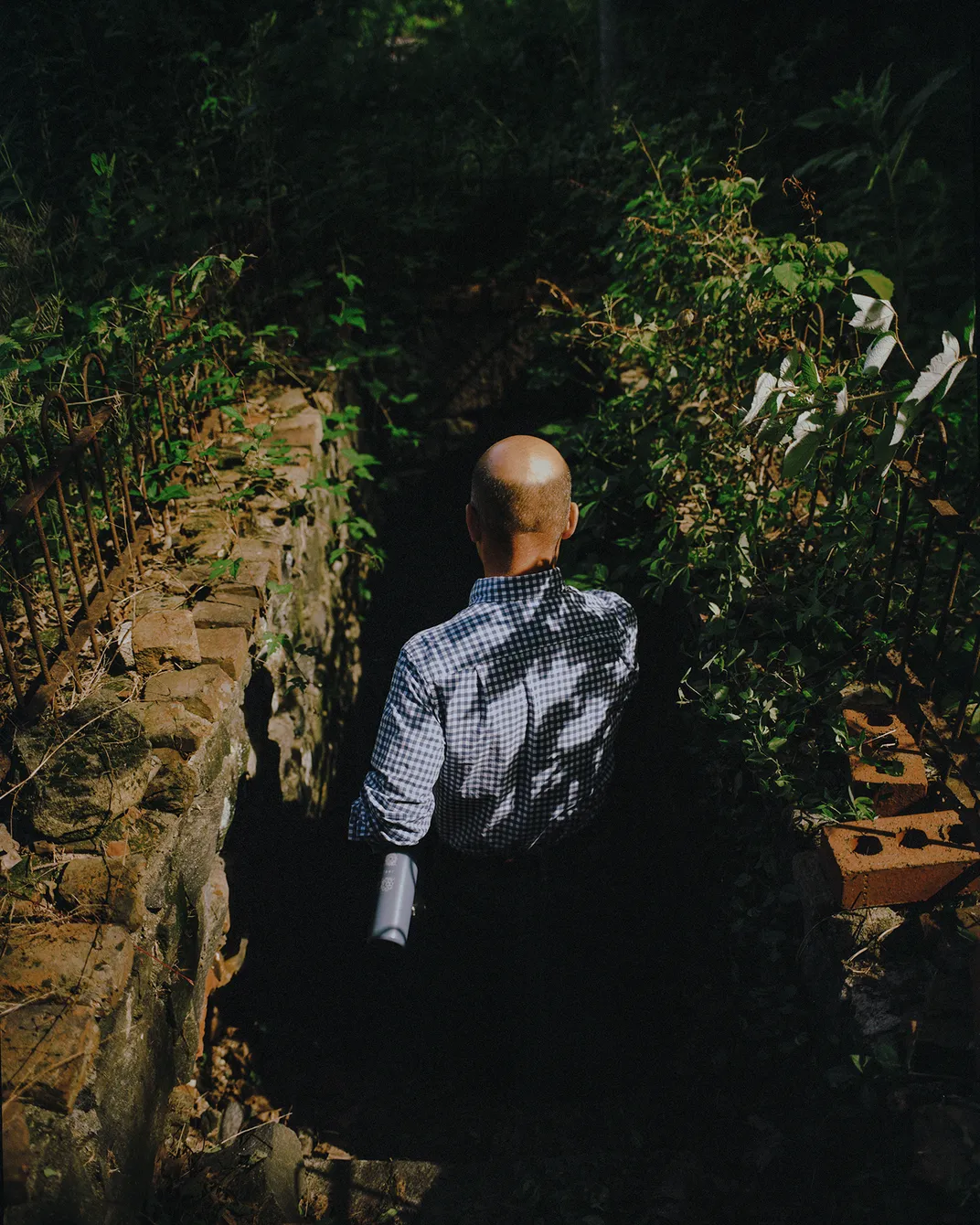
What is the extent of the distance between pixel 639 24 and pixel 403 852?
22.5 feet

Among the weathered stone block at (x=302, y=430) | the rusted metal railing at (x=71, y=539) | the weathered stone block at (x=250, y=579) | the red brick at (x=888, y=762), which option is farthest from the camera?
the weathered stone block at (x=302, y=430)

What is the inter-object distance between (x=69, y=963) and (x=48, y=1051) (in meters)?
0.21

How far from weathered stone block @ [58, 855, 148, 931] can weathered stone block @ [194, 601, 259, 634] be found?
957 mm

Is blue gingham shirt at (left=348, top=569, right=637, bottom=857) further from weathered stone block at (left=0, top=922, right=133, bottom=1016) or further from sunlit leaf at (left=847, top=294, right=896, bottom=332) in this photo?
sunlit leaf at (left=847, top=294, right=896, bottom=332)

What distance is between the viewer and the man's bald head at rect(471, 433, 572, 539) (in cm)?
211

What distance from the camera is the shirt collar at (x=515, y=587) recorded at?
2.18 meters

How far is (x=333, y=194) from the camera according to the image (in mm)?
5469

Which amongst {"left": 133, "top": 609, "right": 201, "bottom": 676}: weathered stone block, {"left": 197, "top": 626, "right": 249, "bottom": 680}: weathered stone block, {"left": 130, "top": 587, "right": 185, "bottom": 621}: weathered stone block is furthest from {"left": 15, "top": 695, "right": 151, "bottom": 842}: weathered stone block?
{"left": 130, "top": 587, "right": 185, "bottom": 621}: weathered stone block

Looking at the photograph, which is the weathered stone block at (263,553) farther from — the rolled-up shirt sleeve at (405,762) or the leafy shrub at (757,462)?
the rolled-up shirt sleeve at (405,762)

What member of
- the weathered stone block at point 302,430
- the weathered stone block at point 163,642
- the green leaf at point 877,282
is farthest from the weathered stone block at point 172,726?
the green leaf at point 877,282

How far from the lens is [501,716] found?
7.22 feet

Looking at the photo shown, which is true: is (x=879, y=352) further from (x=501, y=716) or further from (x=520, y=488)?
(x=501, y=716)

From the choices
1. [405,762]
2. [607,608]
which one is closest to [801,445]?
[607,608]

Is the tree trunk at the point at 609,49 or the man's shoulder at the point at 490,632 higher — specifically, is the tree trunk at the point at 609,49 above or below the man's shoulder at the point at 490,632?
above
